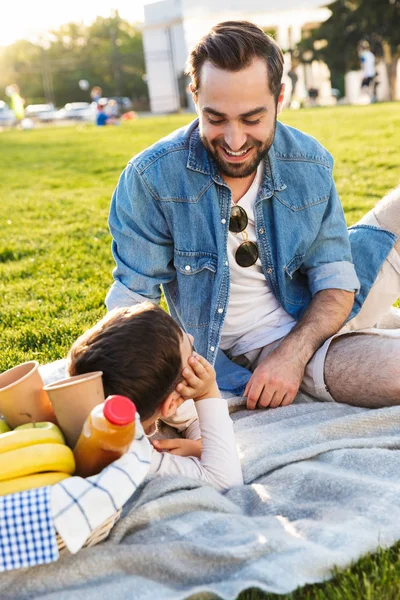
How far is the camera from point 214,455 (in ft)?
7.79

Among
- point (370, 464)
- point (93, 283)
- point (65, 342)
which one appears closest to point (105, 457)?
point (370, 464)

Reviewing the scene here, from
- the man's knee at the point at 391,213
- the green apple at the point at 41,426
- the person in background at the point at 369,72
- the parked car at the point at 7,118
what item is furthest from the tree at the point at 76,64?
the green apple at the point at 41,426

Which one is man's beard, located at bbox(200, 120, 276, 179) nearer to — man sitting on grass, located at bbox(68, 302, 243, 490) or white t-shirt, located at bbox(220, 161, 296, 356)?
white t-shirt, located at bbox(220, 161, 296, 356)

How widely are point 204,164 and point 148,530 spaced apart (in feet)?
5.09

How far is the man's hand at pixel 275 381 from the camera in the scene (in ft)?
9.38

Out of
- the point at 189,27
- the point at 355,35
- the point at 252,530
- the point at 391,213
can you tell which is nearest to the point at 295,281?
the point at 391,213

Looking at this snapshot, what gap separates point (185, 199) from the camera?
2.99 m

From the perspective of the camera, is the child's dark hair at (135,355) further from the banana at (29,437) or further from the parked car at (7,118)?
the parked car at (7,118)

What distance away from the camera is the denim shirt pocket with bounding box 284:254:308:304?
3145mm

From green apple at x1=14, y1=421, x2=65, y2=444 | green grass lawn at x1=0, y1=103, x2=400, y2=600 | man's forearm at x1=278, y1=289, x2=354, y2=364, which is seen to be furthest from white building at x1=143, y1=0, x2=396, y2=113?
green apple at x1=14, y1=421, x2=65, y2=444

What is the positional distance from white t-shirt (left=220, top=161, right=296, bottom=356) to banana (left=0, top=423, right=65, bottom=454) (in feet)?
4.34

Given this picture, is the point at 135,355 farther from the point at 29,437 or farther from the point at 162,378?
the point at 29,437

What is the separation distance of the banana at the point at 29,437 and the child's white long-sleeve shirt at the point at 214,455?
46 centimetres

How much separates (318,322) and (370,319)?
52 centimetres
